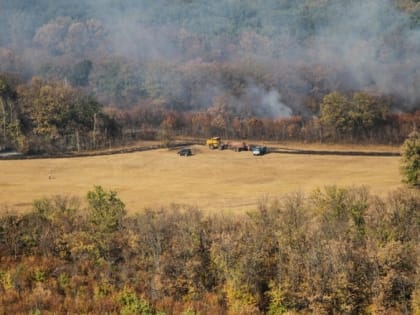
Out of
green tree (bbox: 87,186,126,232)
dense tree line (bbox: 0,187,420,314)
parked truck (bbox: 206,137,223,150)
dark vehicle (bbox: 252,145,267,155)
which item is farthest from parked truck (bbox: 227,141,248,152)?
green tree (bbox: 87,186,126,232)

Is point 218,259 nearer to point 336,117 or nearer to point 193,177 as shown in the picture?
point 193,177

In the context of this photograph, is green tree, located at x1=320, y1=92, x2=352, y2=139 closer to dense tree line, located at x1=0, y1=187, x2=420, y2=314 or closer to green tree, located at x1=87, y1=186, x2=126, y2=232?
dense tree line, located at x1=0, y1=187, x2=420, y2=314

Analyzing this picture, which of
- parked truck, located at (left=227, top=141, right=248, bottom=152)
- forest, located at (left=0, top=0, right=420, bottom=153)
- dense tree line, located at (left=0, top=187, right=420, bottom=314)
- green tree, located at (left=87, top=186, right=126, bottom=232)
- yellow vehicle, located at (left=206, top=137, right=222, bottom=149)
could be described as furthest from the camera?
forest, located at (left=0, top=0, right=420, bottom=153)

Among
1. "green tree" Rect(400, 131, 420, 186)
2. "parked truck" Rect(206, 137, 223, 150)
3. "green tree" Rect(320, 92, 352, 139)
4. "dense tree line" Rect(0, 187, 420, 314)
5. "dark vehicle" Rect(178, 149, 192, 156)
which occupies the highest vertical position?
"green tree" Rect(320, 92, 352, 139)

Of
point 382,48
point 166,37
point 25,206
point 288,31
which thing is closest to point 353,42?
point 382,48

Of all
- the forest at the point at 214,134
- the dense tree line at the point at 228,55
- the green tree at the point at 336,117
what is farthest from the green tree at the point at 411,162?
the dense tree line at the point at 228,55

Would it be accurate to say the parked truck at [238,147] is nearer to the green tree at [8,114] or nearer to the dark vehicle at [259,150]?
the dark vehicle at [259,150]

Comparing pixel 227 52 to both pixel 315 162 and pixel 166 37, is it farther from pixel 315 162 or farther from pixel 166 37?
pixel 315 162

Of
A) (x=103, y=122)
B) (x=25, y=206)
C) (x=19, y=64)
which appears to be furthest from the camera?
(x=19, y=64)
